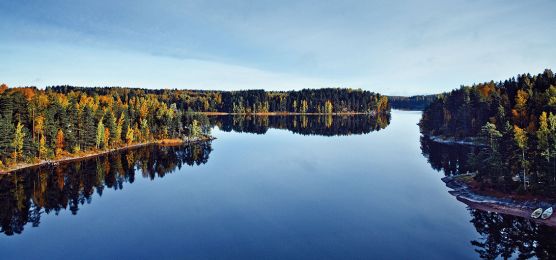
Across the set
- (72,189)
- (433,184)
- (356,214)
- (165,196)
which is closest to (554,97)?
(433,184)

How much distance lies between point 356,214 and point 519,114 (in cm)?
5550

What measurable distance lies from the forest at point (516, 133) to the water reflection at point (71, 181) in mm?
65593

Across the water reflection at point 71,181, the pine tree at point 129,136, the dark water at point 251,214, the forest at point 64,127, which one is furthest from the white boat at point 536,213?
the pine tree at point 129,136

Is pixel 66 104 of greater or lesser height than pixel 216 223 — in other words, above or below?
above

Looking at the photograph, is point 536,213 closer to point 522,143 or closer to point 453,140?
point 522,143

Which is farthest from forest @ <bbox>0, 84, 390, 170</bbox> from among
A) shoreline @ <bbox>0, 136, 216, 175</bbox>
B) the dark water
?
the dark water

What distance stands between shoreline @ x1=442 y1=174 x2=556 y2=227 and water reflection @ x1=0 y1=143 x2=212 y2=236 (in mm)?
60473

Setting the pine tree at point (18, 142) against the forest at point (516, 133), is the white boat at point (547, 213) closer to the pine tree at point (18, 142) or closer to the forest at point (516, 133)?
the forest at point (516, 133)

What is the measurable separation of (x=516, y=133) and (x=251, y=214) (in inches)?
1689

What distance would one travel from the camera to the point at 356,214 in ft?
171

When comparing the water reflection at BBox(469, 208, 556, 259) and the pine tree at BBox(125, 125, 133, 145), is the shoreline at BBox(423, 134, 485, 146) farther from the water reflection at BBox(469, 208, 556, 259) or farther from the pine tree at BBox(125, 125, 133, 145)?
the pine tree at BBox(125, 125, 133, 145)

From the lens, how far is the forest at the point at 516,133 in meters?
53.3

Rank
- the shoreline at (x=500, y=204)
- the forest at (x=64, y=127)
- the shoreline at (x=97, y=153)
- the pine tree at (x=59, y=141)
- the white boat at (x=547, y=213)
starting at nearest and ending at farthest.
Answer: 1. the white boat at (x=547, y=213)
2. the shoreline at (x=500, y=204)
3. the shoreline at (x=97, y=153)
4. the forest at (x=64, y=127)
5. the pine tree at (x=59, y=141)

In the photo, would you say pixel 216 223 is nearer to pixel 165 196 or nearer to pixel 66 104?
pixel 165 196
